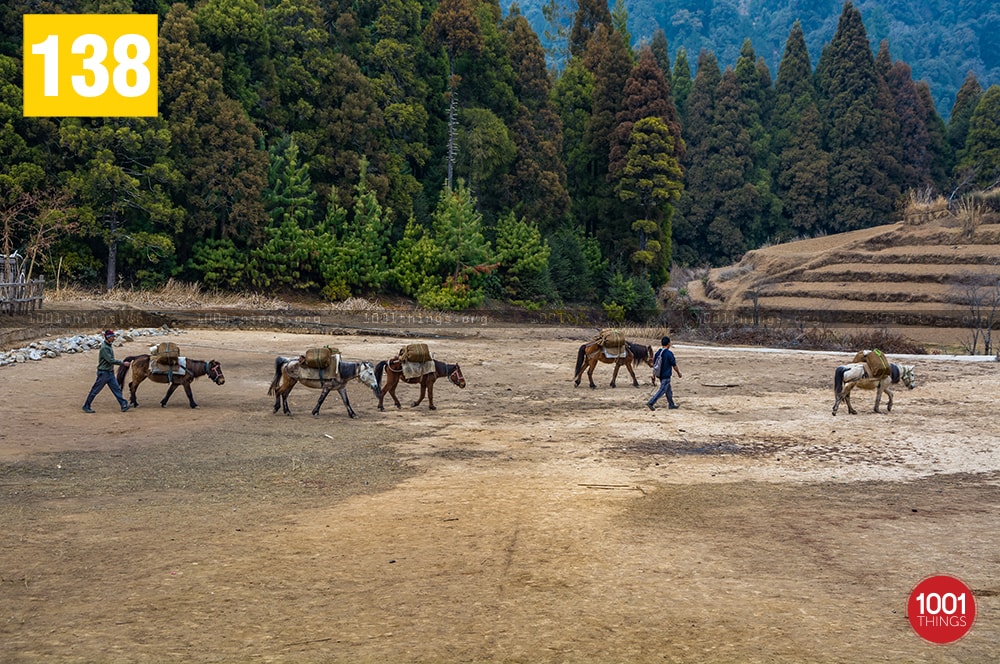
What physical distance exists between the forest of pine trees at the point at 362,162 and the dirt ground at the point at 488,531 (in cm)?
2275

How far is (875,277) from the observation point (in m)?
45.6

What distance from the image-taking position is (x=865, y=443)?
1415 centimetres

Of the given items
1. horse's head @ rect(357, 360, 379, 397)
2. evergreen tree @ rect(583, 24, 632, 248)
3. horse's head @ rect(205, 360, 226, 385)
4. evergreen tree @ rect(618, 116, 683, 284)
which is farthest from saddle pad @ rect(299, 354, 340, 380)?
evergreen tree @ rect(583, 24, 632, 248)

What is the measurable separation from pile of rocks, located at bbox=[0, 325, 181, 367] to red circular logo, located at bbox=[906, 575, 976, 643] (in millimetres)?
21157

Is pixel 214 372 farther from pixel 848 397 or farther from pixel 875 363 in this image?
pixel 875 363

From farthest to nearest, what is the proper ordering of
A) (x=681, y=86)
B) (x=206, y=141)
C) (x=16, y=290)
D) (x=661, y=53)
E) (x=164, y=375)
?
1. (x=661, y=53)
2. (x=681, y=86)
3. (x=206, y=141)
4. (x=16, y=290)
5. (x=164, y=375)

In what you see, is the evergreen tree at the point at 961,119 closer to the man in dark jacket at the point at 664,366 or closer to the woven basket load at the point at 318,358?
the man in dark jacket at the point at 664,366

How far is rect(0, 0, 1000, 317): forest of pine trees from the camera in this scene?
37.7 meters

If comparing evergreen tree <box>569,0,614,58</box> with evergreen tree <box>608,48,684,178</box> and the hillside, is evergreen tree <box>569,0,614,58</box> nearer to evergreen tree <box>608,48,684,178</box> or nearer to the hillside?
evergreen tree <box>608,48,684,178</box>

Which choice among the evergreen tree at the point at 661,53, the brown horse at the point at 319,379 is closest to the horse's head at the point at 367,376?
the brown horse at the point at 319,379

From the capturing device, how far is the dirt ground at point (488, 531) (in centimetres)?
639

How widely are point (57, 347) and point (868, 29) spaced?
152767 millimetres

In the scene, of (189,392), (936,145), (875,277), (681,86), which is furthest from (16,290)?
(936,145)

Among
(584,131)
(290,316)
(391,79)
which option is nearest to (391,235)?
(391,79)
